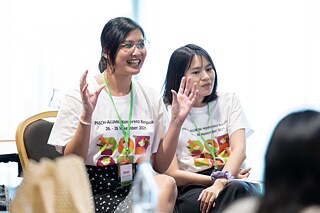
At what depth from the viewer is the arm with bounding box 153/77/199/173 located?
7.57 ft

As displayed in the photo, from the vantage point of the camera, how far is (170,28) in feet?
15.3

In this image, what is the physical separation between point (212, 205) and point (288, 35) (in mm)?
2060

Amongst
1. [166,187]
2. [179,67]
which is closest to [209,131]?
[179,67]

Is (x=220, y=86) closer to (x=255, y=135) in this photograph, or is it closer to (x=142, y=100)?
(x=255, y=135)

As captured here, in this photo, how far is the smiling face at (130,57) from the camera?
235cm

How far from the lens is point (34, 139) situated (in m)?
2.40

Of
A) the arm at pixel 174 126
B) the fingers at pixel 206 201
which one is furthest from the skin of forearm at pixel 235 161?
the arm at pixel 174 126

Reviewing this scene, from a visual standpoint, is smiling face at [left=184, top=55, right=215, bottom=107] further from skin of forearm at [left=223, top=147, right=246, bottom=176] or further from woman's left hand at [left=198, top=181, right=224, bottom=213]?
woman's left hand at [left=198, top=181, right=224, bottom=213]

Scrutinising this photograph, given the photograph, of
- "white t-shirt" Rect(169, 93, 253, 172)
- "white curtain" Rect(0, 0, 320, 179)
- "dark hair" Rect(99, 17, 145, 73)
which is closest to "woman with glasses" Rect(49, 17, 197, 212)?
"dark hair" Rect(99, 17, 145, 73)

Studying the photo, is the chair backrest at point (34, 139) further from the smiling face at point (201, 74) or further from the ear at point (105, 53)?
the smiling face at point (201, 74)

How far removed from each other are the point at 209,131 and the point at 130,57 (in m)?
0.59

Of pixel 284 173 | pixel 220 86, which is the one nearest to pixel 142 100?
pixel 284 173

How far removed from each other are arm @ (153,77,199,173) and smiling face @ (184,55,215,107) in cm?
27

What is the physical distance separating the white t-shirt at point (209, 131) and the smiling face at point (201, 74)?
0.09m
